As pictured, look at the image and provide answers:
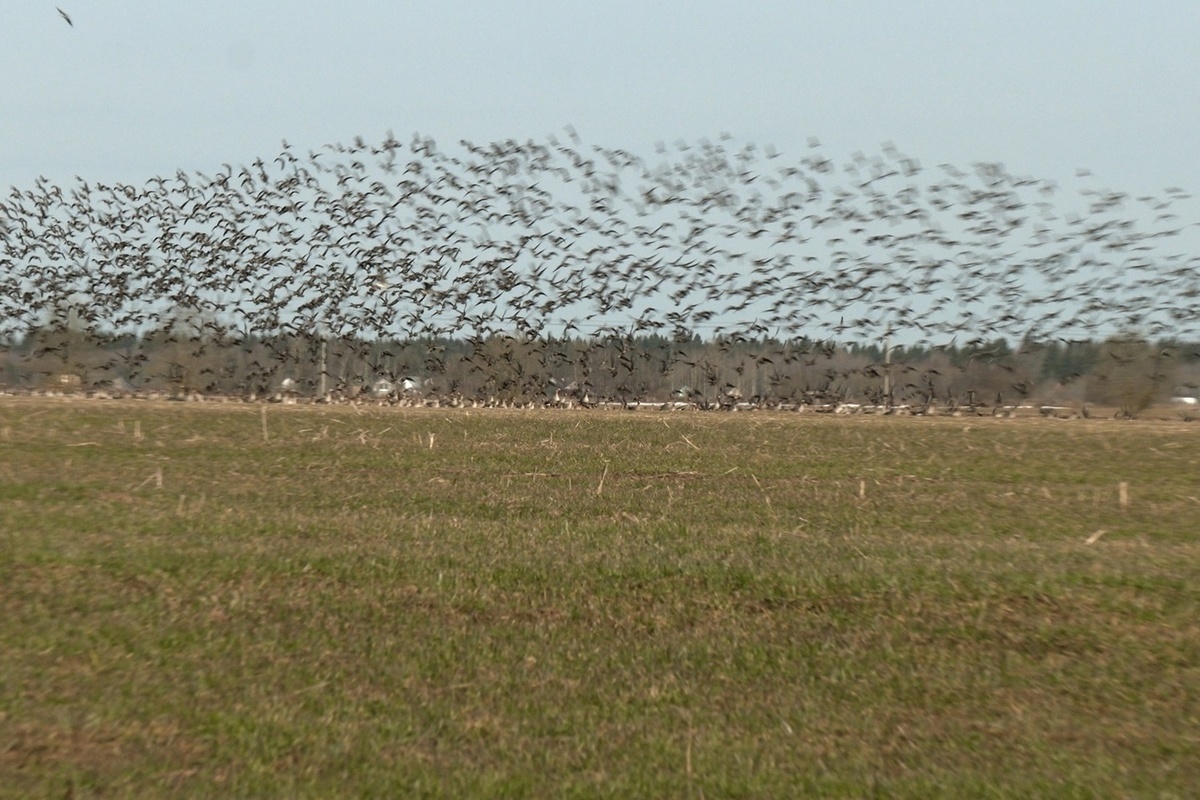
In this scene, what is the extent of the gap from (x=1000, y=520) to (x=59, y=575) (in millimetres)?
11680

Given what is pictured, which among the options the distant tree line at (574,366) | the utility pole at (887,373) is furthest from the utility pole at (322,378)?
the utility pole at (887,373)

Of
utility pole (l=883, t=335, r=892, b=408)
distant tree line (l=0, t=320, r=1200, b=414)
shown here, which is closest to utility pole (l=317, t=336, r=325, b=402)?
distant tree line (l=0, t=320, r=1200, b=414)

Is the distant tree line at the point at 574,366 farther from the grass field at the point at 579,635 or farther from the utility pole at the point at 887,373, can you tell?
the grass field at the point at 579,635

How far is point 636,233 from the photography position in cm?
3447

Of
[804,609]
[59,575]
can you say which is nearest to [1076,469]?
[804,609]

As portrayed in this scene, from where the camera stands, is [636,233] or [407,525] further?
[636,233]

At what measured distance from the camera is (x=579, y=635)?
11125 millimetres

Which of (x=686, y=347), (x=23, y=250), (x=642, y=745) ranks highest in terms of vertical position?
(x=23, y=250)

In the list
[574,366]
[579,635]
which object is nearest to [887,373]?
[574,366]

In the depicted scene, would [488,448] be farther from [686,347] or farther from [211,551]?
[686,347]

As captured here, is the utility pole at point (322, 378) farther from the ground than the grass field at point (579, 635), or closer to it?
farther from the ground

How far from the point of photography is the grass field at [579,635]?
8.50 metres

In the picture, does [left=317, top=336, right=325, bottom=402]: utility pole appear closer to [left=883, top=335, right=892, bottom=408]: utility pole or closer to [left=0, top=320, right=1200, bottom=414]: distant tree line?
[left=0, top=320, right=1200, bottom=414]: distant tree line

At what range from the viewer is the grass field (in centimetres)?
850
